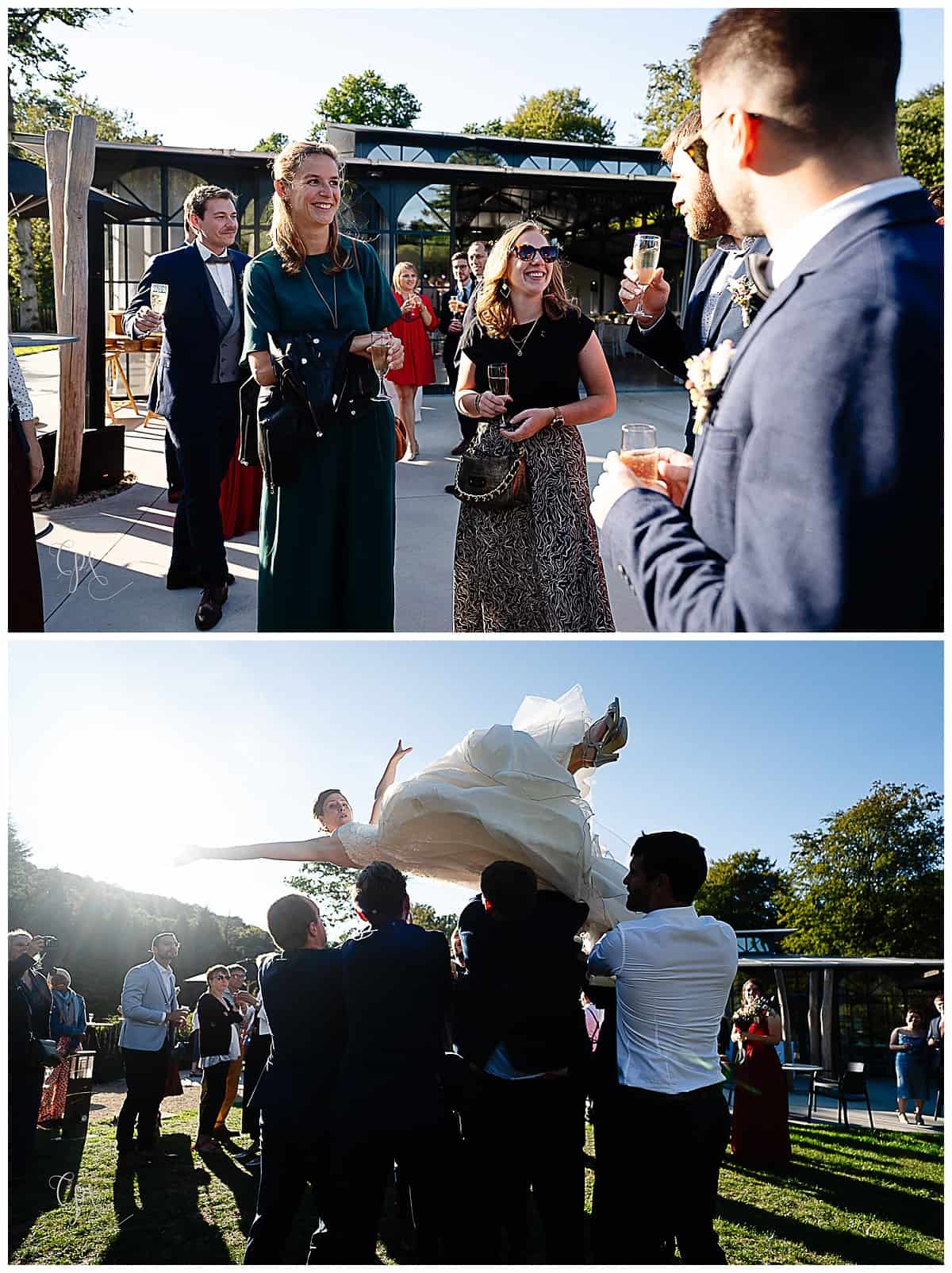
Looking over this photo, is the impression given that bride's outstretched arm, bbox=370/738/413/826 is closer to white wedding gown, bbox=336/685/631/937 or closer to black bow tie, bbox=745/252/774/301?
white wedding gown, bbox=336/685/631/937

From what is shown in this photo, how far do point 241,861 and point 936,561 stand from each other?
2.96 meters

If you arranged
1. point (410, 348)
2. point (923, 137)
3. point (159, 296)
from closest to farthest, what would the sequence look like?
point (159, 296) → point (410, 348) → point (923, 137)

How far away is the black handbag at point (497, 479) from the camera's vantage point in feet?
13.8

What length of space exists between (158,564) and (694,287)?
447 cm

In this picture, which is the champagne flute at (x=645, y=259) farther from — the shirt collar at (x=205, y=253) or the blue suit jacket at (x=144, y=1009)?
the blue suit jacket at (x=144, y=1009)

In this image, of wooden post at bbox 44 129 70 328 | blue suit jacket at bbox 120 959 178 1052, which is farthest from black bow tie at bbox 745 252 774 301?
wooden post at bbox 44 129 70 328

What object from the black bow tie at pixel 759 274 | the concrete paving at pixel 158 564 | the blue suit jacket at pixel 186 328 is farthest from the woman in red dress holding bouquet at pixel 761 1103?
the black bow tie at pixel 759 274

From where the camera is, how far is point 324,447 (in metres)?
4.20

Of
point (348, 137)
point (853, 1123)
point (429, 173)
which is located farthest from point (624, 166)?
point (853, 1123)

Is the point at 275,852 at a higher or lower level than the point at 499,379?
lower

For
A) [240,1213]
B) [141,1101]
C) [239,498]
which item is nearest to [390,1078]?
[240,1213]

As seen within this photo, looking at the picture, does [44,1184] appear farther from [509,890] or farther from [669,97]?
[669,97]

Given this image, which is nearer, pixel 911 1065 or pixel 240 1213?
pixel 240 1213

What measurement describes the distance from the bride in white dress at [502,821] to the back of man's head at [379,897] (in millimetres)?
125
